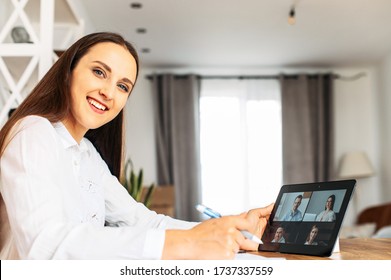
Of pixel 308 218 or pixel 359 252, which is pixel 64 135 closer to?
pixel 308 218

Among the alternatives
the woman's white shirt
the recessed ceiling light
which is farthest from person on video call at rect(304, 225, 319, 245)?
the recessed ceiling light

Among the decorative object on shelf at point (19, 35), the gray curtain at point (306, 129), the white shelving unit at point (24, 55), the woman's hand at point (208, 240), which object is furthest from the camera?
the gray curtain at point (306, 129)

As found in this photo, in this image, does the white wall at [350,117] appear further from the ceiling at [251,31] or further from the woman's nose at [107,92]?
the woman's nose at [107,92]

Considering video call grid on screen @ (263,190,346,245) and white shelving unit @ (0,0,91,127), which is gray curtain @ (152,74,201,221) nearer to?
white shelving unit @ (0,0,91,127)

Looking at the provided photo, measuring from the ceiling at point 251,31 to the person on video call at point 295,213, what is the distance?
126 inches

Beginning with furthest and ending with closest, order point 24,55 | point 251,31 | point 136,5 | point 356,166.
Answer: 1. point 356,166
2. point 251,31
3. point 136,5
4. point 24,55

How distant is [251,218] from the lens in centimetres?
107

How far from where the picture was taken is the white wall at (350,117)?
5.94 m

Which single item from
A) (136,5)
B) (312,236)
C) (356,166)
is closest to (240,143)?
(356,166)

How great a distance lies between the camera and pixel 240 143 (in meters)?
5.98

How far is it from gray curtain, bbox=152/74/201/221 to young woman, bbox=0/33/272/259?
14.5ft

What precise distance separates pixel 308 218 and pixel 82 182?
476mm

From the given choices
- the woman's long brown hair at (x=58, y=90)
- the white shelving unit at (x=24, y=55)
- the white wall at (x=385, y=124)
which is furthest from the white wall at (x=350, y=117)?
the woman's long brown hair at (x=58, y=90)
